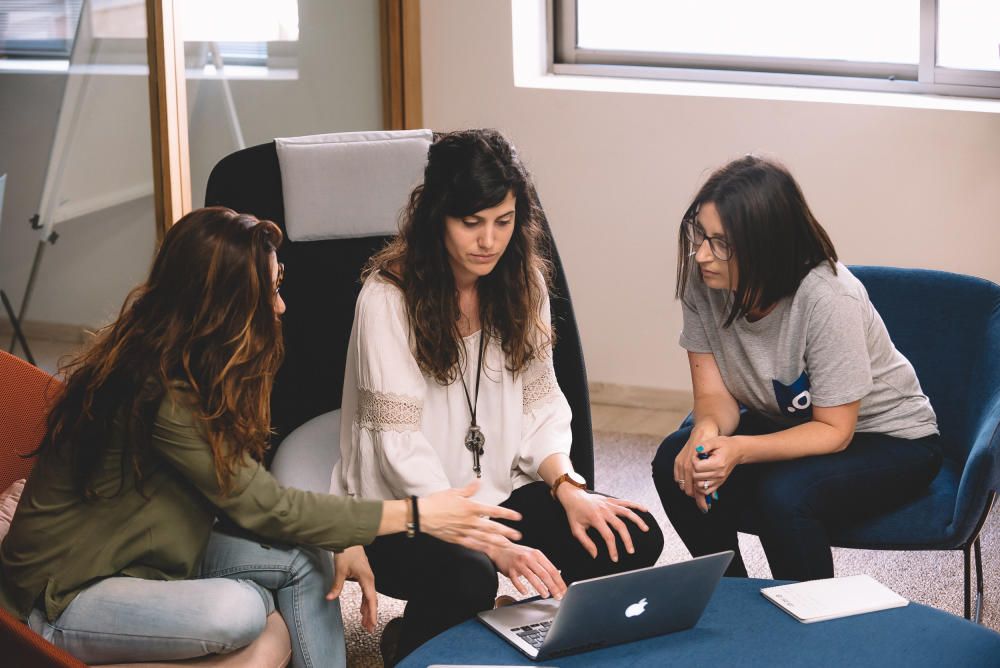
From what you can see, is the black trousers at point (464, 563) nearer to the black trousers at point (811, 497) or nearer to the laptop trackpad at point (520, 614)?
the laptop trackpad at point (520, 614)

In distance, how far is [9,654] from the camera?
4.82ft

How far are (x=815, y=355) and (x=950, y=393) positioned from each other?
1.33 feet

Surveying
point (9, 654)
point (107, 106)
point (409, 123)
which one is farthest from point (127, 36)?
point (9, 654)

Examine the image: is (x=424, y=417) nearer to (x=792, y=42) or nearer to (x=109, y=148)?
(x=109, y=148)

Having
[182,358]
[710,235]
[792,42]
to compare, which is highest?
[792,42]

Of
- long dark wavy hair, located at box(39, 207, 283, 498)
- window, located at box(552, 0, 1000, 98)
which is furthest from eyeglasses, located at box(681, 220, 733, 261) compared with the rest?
window, located at box(552, 0, 1000, 98)

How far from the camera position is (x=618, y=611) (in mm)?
1559

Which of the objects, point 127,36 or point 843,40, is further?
point 843,40

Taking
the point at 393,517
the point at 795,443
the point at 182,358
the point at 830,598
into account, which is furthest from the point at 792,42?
the point at 182,358

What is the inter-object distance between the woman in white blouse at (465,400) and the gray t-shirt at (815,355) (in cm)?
32

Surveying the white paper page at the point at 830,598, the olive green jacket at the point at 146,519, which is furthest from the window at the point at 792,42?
the olive green jacket at the point at 146,519

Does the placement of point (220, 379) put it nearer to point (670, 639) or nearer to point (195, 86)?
point (670, 639)

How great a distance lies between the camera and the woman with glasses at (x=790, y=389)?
2.01 m

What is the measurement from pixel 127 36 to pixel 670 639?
2042mm
